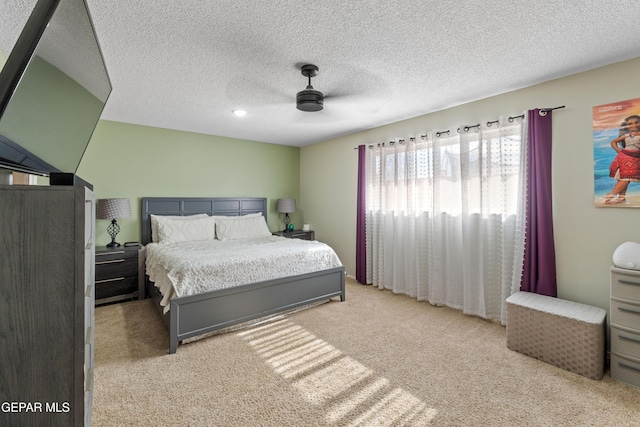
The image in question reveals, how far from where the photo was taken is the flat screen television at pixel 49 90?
0.90 m

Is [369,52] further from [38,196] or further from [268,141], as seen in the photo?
[268,141]

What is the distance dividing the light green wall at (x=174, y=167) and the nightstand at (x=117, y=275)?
55 cm

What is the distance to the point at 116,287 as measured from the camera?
3771 mm

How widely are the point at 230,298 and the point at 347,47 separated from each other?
245 cm

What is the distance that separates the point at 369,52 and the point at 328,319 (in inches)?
103

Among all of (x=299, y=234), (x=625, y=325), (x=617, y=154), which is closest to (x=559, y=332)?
(x=625, y=325)

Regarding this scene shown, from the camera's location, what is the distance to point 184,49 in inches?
88.0

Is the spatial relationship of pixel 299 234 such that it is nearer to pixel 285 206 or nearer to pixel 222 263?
pixel 285 206

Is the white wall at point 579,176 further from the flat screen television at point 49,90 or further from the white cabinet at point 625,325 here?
the flat screen television at point 49,90

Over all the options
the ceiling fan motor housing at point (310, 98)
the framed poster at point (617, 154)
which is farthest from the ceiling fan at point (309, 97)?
the framed poster at point (617, 154)

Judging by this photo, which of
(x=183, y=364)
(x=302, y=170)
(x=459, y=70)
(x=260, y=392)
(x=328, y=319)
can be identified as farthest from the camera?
(x=302, y=170)

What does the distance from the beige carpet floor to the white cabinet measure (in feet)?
0.35

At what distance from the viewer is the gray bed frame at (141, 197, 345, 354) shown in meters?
2.66

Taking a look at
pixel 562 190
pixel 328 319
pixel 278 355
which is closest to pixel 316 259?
pixel 328 319
